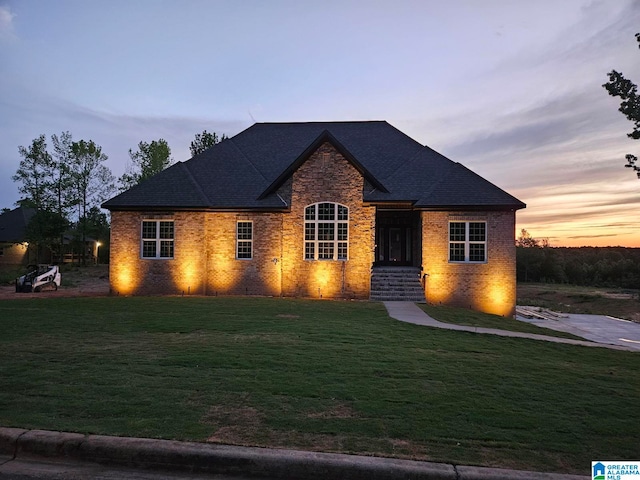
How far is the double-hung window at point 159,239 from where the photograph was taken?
20.9 meters

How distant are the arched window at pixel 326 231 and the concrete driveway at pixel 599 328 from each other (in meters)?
9.72

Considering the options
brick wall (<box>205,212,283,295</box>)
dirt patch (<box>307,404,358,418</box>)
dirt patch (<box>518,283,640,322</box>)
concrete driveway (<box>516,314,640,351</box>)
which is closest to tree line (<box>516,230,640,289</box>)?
dirt patch (<box>518,283,640,322</box>)

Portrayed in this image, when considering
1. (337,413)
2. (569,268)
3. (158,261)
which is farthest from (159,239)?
(569,268)

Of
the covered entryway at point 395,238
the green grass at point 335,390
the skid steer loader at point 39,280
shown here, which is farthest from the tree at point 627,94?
the skid steer loader at point 39,280

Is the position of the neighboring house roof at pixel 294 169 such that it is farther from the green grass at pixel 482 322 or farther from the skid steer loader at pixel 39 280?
the skid steer loader at pixel 39 280

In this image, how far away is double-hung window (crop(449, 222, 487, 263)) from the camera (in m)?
19.6

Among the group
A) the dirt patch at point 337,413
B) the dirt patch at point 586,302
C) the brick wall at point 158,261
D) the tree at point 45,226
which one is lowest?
the dirt patch at point 586,302

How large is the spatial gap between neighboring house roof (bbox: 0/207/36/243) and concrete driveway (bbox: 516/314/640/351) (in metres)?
57.5

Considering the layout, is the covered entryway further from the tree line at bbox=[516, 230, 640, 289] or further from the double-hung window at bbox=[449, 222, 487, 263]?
the tree line at bbox=[516, 230, 640, 289]

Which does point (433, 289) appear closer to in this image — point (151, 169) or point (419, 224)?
point (419, 224)

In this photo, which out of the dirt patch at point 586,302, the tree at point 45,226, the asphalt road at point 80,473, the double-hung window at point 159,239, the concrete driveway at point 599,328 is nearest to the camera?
the asphalt road at point 80,473

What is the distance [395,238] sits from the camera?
23594 millimetres

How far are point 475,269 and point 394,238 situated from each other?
5370mm

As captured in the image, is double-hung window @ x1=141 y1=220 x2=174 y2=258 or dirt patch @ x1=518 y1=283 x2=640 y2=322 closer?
double-hung window @ x1=141 y1=220 x2=174 y2=258
